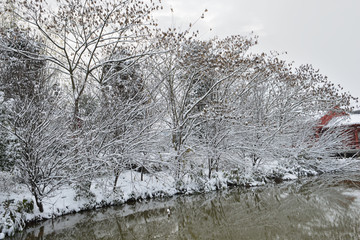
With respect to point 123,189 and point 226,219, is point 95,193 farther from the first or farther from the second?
point 226,219

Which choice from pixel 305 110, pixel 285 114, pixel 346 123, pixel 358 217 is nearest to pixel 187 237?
pixel 358 217

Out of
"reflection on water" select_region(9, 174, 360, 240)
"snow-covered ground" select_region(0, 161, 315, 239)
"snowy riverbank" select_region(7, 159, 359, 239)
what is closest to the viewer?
"reflection on water" select_region(9, 174, 360, 240)

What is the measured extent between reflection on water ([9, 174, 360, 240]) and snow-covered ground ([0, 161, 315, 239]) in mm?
362

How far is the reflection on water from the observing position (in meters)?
6.46

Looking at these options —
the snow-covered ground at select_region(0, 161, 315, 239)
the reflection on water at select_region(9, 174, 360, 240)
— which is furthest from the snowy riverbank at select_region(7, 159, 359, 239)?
the reflection on water at select_region(9, 174, 360, 240)

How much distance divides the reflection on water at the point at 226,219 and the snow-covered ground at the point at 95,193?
0.36 metres

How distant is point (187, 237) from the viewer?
643cm

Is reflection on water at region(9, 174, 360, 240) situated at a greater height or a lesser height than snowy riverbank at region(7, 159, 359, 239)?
lesser

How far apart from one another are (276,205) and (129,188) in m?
5.90

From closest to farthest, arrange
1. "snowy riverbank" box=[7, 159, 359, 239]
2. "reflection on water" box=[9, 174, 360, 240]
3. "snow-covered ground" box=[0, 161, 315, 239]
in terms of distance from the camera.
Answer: "reflection on water" box=[9, 174, 360, 240] → "snow-covered ground" box=[0, 161, 315, 239] → "snowy riverbank" box=[7, 159, 359, 239]

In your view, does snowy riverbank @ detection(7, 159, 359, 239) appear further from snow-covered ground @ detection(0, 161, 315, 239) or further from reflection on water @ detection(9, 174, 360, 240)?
reflection on water @ detection(9, 174, 360, 240)

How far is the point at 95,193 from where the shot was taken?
9828mm

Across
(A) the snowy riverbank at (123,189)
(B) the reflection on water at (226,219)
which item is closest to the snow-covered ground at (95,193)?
(A) the snowy riverbank at (123,189)

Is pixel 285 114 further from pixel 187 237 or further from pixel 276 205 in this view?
pixel 187 237
